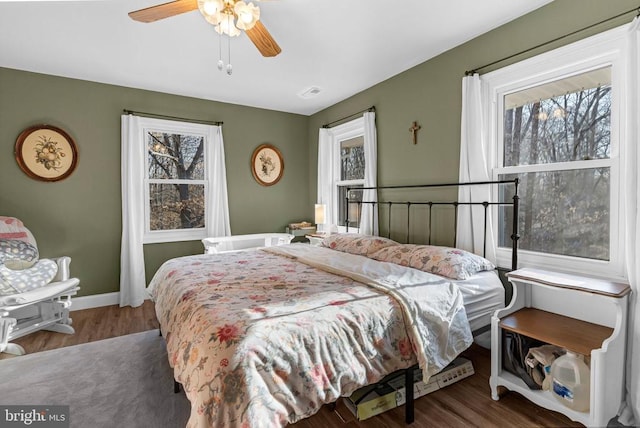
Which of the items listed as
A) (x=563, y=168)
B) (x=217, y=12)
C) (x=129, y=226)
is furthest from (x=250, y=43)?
(x=563, y=168)

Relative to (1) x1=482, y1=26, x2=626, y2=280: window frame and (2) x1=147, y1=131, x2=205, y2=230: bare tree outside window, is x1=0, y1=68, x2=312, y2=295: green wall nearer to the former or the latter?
(2) x1=147, y1=131, x2=205, y2=230: bare tree outside window

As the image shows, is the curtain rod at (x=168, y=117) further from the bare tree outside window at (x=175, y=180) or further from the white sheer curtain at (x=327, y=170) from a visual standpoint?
the white sheer curtain at (x=327, y=170)

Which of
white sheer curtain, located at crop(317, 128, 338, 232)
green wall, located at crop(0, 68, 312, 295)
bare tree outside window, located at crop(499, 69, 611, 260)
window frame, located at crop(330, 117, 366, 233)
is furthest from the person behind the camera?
white sheer curtain, located at crop(317, 128, 338, 232)

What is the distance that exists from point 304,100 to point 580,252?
3426 millimetres

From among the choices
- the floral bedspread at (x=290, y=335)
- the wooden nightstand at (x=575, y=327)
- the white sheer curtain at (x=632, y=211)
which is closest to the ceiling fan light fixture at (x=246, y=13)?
the floral bedspread at (x=290, y=335)

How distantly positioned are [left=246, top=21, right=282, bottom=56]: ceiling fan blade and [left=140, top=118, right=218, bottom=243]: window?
218cm

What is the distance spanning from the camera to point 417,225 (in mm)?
3236

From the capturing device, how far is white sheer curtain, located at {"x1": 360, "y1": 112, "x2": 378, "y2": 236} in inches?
144

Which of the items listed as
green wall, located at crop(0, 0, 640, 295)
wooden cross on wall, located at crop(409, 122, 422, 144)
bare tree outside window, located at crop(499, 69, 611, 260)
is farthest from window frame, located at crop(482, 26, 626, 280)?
wooden cross on wall, located at crop(409, 122, 422, 144)

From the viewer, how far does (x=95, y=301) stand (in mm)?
3670

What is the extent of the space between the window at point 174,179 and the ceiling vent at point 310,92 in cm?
138

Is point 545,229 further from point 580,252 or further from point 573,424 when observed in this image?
point 573,424

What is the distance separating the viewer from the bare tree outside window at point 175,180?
404 cm

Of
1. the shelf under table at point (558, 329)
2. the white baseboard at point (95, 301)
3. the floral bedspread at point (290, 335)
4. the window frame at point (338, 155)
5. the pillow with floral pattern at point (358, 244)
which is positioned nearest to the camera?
the floral bedspread at point (290, 335)
